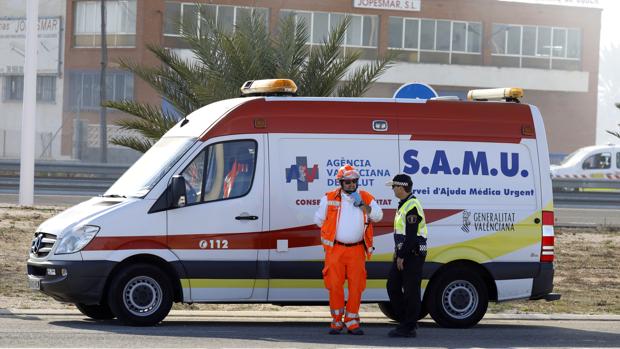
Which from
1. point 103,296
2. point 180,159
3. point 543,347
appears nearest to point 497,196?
point 543,347

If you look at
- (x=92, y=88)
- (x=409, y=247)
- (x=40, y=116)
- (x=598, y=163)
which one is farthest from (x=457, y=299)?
(x=40, y=116)

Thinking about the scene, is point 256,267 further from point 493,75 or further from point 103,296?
point 493,75

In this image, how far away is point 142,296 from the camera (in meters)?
12.9

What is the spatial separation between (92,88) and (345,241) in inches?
1833

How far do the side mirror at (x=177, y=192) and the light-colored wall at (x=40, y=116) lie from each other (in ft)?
146

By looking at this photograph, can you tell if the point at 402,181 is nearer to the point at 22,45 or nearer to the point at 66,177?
the point at 66,177

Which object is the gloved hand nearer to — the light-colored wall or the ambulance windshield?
the ambulance windshield

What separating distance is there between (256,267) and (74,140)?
4438 centimetres

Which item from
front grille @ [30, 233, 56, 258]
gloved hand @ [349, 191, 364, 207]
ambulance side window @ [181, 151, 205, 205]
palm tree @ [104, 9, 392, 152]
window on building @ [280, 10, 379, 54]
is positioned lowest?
front grille @ [30, 233, 56, 258]

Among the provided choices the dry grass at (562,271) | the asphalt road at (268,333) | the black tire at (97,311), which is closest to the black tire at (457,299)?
the asphalt road at (268,333)

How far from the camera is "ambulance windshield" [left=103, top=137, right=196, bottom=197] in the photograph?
1312 centimetres

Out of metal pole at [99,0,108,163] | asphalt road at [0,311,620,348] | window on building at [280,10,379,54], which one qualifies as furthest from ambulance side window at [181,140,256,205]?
window on building at [280,10,379,54]

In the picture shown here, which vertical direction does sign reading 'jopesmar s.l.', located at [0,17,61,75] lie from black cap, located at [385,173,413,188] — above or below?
above

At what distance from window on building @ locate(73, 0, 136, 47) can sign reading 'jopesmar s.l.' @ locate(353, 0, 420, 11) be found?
1050cm
